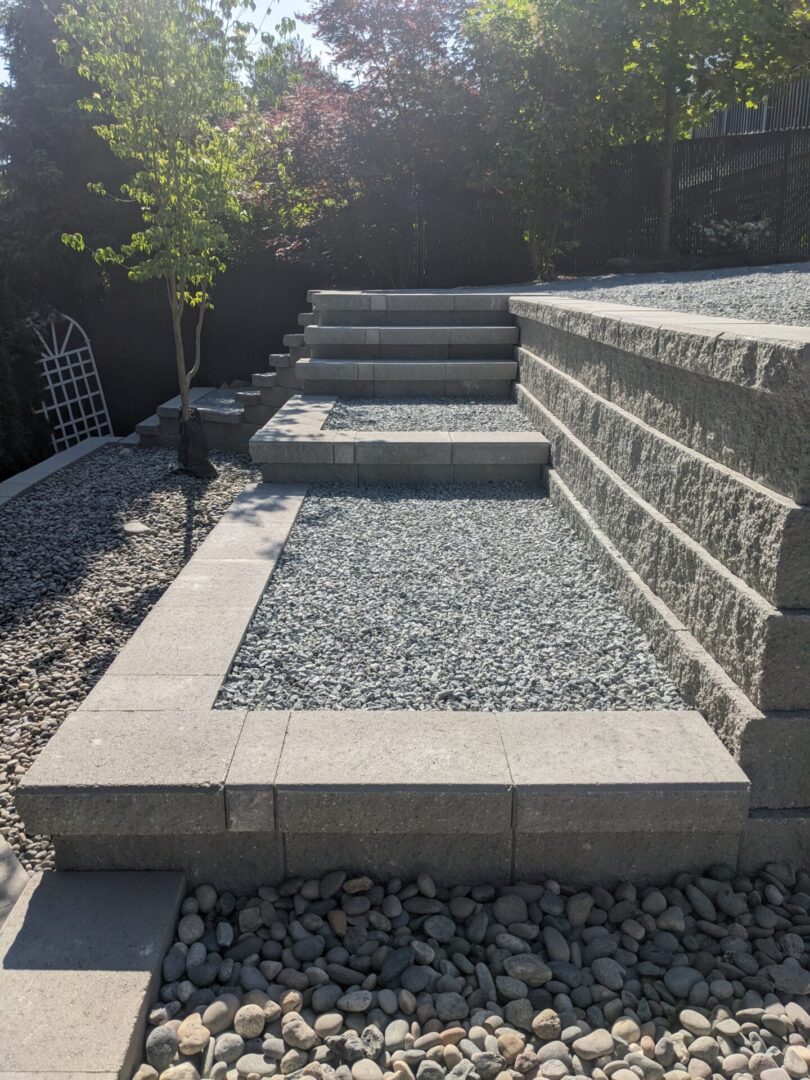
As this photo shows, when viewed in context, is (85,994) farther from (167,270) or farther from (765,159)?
(765,159)

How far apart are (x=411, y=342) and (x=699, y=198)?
207 inches

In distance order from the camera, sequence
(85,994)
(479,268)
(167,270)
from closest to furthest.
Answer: (85,994), (167,270), (479,268)

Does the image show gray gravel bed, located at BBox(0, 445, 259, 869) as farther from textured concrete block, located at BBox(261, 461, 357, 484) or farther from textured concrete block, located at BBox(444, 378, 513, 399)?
textured concrete block, located at BBox(444, 378, 513, 399)

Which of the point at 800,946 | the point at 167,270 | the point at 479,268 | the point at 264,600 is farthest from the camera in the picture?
the point at 479,268

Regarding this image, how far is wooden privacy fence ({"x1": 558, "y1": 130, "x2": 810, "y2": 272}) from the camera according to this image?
10.3 m

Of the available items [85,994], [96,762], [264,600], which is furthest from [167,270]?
[85,994]

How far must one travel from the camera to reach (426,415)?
6508 mm

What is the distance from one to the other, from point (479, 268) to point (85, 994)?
33.3 ft

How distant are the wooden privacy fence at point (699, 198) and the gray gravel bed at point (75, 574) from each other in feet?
18.8

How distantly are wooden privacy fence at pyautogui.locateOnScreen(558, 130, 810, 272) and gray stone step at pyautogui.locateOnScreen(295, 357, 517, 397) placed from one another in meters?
4.30

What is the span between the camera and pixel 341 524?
4766 mm

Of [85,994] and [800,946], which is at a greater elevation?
[85,994]

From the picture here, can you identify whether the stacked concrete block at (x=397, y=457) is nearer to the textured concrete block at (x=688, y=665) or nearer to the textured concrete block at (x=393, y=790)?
the textured concrete block at (x=688, y=665)

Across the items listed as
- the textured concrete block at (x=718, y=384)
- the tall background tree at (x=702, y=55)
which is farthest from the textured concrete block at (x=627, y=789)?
the tall background tree at (x=702, y=55)
